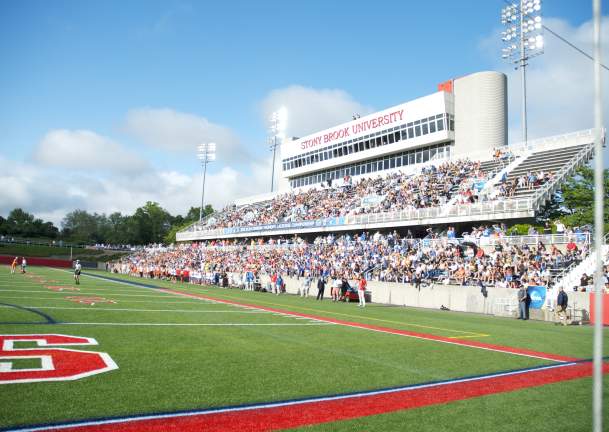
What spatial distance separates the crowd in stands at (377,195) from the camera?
117ft

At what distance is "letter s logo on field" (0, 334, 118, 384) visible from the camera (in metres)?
7.07

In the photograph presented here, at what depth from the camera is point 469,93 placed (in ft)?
148

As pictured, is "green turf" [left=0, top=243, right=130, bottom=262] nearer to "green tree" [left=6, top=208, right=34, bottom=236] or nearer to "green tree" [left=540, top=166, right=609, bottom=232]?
"green tree" [left=6, top=208, right=34, bottom=236]

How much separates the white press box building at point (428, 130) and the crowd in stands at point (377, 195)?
3.20 metres

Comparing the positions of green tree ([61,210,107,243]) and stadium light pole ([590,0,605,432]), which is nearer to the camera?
stadium light pole ([590,0,605,432])

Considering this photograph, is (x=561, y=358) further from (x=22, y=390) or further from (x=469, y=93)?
(x=469, y=93)

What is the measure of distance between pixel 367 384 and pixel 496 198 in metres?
26.3

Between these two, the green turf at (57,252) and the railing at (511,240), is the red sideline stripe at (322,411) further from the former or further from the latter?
the green turf at (57,252)

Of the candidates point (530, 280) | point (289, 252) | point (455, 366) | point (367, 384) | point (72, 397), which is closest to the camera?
point (72, 397)

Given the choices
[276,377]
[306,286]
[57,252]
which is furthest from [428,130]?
[57,252]

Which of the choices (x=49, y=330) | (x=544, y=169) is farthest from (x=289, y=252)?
(x=49, y=330)

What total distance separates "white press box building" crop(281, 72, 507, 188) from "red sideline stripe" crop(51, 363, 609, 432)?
114 feet

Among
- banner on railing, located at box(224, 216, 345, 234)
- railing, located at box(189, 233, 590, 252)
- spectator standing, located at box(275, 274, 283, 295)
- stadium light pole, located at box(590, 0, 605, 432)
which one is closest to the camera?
stadium light pole, located at box(590, 0, 605, 432)

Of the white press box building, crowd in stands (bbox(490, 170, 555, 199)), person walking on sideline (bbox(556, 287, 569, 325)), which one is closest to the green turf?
the white press box building
